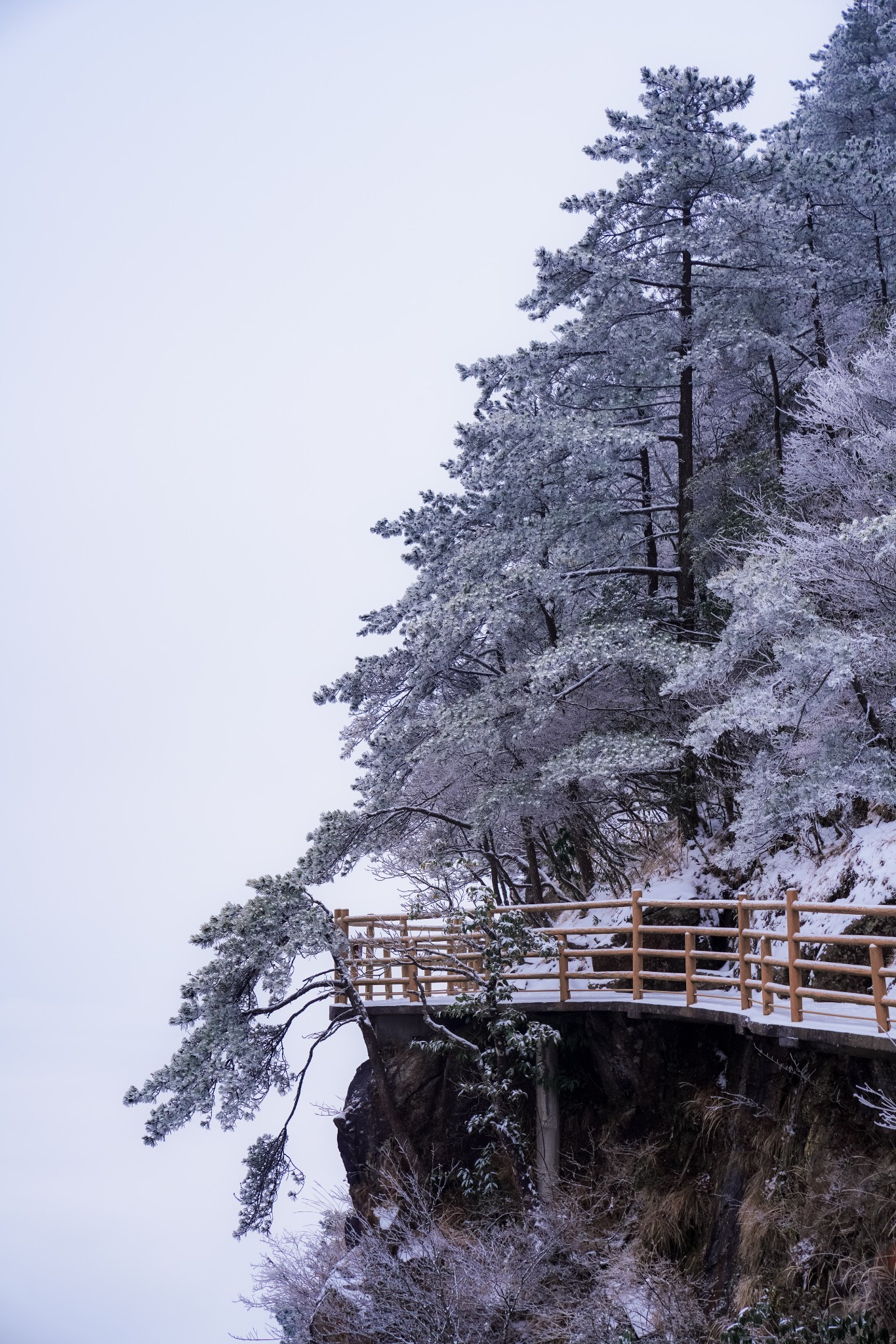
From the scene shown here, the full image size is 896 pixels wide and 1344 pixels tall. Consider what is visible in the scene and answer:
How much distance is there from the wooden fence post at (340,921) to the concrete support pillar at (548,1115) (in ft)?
12.4

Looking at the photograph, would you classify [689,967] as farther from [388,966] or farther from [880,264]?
[880,264]

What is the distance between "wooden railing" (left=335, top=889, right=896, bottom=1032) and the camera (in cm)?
1150

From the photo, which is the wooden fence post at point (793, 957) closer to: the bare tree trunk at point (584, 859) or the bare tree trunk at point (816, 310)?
the bare tree trunk at point (584, 859)

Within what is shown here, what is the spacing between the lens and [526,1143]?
15688 millimetres

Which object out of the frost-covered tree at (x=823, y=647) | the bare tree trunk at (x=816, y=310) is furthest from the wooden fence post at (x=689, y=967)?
the bare tree trunk at (x=816, y=310)

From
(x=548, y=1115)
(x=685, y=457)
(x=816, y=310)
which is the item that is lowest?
(x=548, y=1115)

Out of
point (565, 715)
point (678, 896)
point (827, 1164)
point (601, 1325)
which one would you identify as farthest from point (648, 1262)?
point (565, 715)

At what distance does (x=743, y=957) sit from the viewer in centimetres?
1305

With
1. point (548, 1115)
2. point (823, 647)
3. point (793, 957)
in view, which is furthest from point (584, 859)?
point (793, 957)

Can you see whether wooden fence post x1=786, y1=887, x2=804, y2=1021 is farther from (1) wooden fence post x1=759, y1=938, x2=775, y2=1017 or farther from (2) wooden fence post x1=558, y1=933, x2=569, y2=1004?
(2) wooden fence post x1=558, y1=933, x2=569, y2=1004

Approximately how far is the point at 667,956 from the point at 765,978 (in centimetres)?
433

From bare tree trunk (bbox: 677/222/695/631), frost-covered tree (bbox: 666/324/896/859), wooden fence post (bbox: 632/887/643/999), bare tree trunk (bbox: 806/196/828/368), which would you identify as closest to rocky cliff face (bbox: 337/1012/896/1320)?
wooden fence post (bbox: 632/887/643/999)

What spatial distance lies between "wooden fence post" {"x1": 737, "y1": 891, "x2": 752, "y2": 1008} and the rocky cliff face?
1.87ft

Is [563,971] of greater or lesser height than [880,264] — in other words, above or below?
below
